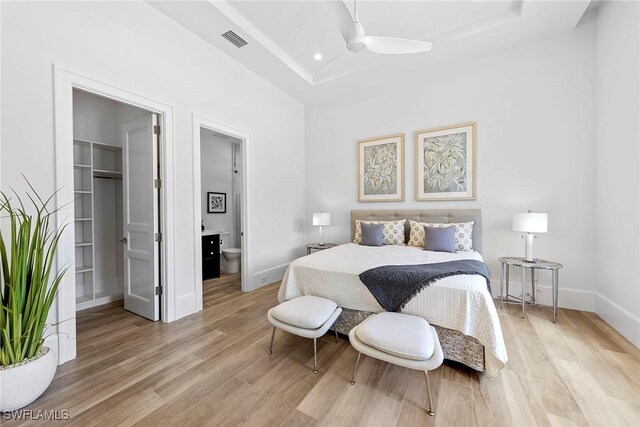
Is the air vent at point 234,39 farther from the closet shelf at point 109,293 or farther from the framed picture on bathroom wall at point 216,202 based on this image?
the closet shelf at point 109,293

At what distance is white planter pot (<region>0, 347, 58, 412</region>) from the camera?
4.79 ft

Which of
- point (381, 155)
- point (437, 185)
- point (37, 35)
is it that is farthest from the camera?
point (381, 155)

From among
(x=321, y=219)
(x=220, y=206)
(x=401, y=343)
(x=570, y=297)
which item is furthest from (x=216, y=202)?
(x=570, y=297)

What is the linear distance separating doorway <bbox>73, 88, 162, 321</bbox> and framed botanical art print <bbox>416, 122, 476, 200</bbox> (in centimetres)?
359

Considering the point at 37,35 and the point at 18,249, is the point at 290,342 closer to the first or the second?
the point at 18,249

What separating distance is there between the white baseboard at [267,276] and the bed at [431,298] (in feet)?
4.68

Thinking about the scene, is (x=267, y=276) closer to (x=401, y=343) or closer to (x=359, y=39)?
(x=401, y=343)

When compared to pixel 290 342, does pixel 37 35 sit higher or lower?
higher

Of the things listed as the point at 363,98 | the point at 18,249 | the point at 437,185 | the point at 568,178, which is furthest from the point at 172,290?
the point at 568,178

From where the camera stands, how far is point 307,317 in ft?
6.40

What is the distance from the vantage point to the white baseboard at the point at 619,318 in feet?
7.27

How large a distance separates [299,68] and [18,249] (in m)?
3.68

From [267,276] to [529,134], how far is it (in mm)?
4207

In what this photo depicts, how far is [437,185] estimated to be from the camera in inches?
151
